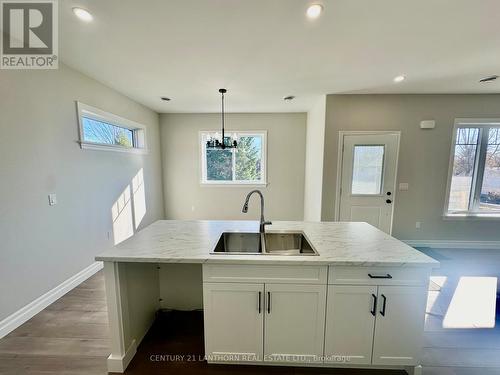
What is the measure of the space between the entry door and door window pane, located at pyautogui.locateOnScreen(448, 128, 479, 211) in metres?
1.10

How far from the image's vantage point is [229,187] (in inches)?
198

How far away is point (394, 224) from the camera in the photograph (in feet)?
12.1

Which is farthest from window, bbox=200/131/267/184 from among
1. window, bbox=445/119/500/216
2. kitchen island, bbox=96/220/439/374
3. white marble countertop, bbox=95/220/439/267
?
kitchen island, bbox=96/220/439/374

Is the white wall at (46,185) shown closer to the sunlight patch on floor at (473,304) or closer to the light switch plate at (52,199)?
the light switch plate at (52,199)

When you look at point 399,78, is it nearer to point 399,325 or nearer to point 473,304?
point 473,304

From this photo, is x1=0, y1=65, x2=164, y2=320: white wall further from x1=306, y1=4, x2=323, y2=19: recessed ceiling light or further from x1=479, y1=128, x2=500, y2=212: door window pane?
x1=479, y1=128, x2=500, y2=212: door window pane

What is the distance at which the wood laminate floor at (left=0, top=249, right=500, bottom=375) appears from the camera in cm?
148

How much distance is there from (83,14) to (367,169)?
404 centimetres

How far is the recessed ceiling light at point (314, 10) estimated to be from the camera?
1557 mm

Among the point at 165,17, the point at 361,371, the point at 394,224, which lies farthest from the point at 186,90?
the point at 394,224

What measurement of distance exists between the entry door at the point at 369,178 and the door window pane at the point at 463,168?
3.61 ft

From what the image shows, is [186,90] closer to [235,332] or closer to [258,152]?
[258,152]

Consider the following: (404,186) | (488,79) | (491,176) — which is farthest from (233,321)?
(491,176)

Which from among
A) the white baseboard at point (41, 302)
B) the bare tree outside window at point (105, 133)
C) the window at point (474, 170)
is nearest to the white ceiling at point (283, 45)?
the bare tree outside window at point (105, 133)
